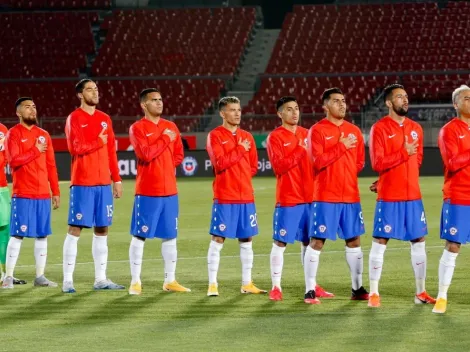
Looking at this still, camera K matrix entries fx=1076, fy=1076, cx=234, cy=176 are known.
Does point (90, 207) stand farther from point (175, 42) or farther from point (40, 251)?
point (175, 42)

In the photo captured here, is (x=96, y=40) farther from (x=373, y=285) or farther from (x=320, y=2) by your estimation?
(x=373, y=285)

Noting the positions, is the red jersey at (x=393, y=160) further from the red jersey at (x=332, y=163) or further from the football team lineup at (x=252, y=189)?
the red jersey at (x=332, y=163)

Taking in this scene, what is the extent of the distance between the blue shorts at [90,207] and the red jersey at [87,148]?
0.08 m

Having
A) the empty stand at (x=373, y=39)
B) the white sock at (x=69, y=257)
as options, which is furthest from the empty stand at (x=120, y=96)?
the white sock at (x=69, y=257)

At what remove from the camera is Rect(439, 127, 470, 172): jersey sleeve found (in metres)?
9.25

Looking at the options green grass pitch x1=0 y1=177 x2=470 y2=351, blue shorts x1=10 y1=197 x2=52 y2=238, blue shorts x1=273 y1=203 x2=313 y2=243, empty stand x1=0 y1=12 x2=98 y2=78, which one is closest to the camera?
green grass pitch x1=0 y1=177 x2=470 y2=351

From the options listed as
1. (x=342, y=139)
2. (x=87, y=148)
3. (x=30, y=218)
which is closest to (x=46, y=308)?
(x=30, y=218)

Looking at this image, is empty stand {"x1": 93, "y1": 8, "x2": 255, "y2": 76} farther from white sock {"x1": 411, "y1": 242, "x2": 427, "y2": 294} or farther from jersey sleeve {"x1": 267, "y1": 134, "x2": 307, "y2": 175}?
white sock {"x1": 411, "y1": 242, "x2": 427, "y2": 294}

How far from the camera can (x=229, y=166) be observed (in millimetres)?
10719

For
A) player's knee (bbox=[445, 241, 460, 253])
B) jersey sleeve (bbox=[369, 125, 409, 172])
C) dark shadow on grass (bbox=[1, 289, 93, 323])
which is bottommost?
dark shadow on grass (bbox=[1, 289, 93, 323])

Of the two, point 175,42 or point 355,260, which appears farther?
point 175,42

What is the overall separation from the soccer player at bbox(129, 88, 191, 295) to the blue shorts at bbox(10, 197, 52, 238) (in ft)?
3.59

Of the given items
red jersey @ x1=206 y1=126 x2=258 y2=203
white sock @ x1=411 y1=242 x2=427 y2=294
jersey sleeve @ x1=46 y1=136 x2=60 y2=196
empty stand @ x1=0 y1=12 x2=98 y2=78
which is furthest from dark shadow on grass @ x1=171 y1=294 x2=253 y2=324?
empty stand @ x1=0 y1=12 x2=98 y2=78

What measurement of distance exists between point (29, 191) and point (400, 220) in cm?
411
